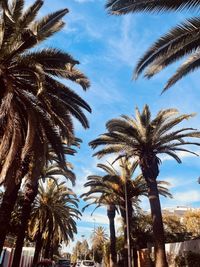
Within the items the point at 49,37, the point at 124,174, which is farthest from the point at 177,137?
the point at 49,37

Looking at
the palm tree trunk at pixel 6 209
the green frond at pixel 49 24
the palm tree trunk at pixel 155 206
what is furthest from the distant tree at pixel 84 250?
the green frond at pixel 49 24

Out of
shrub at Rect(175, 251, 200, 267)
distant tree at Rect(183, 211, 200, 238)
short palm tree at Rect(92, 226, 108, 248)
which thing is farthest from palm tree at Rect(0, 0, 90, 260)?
short palm tree at Rect(92, 226, 108, 248)

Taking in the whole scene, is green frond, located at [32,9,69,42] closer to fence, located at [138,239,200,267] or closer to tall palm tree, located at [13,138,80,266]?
tall palm tree, located at [13,138,80,266]

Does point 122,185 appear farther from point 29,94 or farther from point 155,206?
point 29,94

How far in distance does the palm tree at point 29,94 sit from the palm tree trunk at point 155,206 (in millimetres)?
8894

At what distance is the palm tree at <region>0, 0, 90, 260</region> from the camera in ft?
39.2

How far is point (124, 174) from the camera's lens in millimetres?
29562

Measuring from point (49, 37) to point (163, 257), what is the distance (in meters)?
14.0

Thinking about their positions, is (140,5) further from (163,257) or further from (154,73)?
(163,257)

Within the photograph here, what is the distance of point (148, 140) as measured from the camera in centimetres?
2208

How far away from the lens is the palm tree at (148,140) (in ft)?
69.6

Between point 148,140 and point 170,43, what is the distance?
12.4 meters

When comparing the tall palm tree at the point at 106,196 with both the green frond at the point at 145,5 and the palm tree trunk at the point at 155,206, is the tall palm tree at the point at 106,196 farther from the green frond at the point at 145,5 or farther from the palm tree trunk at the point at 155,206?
the green frond at the point at 145,5

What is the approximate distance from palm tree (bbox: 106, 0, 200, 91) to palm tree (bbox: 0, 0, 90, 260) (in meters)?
3.29
